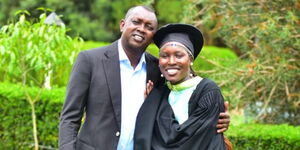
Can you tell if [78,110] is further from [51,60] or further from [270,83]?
[270,83]

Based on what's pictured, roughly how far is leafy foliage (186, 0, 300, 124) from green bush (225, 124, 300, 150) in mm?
744

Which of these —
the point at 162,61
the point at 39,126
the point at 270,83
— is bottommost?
the point at 39,126

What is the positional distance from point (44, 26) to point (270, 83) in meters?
2.66

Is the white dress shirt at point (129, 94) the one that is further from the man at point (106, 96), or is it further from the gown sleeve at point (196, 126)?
the gown sleeve at point (196, 126)

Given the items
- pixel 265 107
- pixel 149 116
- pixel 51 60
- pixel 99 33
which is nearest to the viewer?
pixel 149 116

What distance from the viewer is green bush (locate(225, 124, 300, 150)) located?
19.7ft

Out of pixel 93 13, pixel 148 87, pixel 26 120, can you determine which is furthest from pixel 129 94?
pixel 93 13

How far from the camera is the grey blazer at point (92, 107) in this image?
355 cm

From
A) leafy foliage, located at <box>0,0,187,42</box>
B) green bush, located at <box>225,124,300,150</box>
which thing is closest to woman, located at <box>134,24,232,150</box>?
green bush, located at <box>225,124,300,150</box>

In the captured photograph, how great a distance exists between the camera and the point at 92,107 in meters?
3.60

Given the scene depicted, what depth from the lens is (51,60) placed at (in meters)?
6.82

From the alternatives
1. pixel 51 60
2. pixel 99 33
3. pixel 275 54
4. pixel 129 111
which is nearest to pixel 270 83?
pixel 275 54

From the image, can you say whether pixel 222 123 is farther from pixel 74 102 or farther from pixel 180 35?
pixel 74 102

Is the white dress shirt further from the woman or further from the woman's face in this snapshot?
the woman's face
